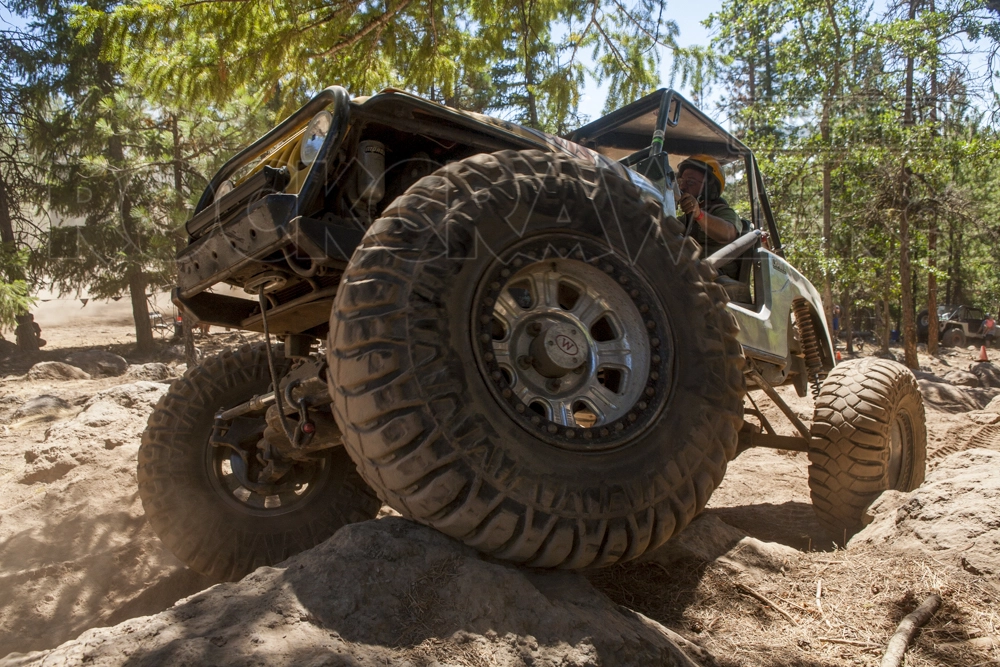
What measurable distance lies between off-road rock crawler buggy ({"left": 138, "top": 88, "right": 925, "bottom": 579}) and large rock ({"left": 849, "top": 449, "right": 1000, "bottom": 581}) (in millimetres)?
1045

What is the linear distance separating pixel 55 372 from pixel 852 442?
38.2 feet

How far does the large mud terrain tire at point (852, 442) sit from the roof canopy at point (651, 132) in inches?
70.7

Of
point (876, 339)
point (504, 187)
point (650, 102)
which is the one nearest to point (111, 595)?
point (504, 187)

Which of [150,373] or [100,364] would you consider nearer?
[150,373]

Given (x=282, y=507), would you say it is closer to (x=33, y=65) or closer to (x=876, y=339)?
(x=33, y=65)

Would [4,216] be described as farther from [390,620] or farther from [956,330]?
[956,330]

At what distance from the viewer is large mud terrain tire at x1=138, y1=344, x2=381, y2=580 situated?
3.41 m

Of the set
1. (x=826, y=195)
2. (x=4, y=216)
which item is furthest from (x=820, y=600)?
(x=4, y=216)

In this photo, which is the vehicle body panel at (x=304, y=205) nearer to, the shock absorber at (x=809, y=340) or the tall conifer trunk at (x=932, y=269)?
the shock absorber at (x=809, y=340)

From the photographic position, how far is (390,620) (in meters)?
1.93

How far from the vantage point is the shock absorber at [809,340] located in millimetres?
5066

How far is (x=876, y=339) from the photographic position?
2595 centimetres

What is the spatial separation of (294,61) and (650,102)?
130 inches

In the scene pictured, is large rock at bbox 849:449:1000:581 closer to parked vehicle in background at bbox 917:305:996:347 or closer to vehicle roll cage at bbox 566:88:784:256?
vehicle roll cage at bbox 566:88:784:256
